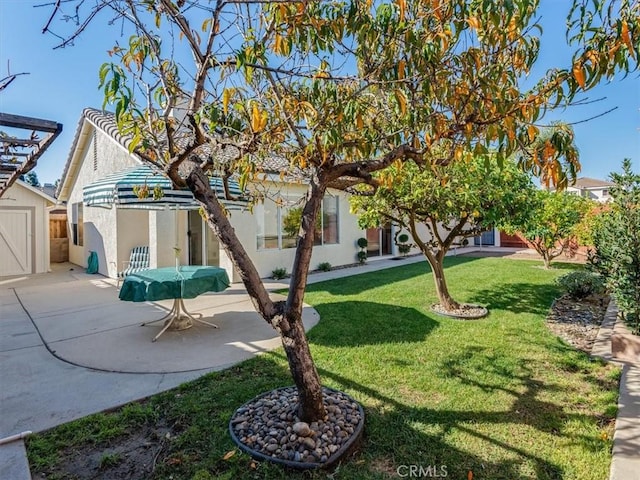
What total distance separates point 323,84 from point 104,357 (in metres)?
5.71

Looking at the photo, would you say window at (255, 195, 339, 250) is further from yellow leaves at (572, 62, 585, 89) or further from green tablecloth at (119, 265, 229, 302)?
yellow leaves at (572, 62, 585, 89)

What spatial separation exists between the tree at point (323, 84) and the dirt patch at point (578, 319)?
5.34 meters

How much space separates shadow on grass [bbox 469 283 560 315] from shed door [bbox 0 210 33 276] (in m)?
18.9

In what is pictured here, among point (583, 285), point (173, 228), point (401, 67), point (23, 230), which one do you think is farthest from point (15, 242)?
point (583, 285)

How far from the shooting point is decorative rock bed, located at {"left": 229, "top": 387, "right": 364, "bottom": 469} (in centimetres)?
357

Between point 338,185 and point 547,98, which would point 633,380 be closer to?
point 547,98

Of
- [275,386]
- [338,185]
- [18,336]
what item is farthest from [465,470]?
[18,336]

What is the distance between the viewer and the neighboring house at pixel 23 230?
16219 millimetres

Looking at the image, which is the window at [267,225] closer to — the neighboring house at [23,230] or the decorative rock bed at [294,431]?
the decorative rock bed at [294,431]

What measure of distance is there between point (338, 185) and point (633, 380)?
5087mm

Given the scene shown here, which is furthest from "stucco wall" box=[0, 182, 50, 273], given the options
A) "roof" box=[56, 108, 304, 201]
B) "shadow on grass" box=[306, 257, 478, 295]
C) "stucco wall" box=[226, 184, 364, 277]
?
"shadow on grass" box=[306, 257, 478, 295]

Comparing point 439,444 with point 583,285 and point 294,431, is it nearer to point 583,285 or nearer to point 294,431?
point 294,431

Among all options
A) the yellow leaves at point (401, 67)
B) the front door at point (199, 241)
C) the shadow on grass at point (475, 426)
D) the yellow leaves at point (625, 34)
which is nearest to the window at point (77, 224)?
the front door at point (199, 241)

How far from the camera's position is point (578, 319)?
8547mm
